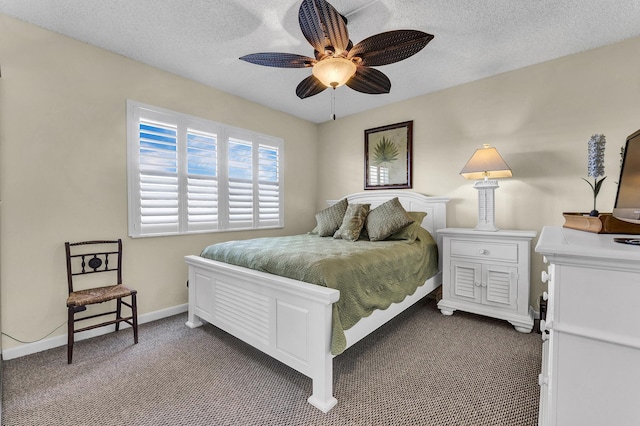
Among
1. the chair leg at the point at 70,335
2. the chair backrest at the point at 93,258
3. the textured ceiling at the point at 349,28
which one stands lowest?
the chair leg at the point at 70,335

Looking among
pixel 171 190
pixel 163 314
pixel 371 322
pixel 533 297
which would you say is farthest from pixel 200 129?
pixel 533 297

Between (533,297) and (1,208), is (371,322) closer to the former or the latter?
(533,297)

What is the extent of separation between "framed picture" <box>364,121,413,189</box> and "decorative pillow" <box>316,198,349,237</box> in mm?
713

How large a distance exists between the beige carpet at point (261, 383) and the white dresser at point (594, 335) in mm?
698

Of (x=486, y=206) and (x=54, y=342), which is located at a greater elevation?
(x=486, y=206)

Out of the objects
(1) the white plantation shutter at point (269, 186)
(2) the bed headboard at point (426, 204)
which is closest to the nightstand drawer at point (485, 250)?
(2) the bed headboard at point (426, 204)

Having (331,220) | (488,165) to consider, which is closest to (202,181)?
(331,220)

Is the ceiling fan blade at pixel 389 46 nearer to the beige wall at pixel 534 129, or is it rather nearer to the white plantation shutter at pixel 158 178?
the beige wall at pixel 534 129

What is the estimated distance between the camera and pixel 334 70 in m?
1.84

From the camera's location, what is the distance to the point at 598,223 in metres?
1.36

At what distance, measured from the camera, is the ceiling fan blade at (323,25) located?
58.5 inches

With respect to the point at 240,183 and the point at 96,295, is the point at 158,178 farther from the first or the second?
the point at 96,295

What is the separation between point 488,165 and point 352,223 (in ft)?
4.77

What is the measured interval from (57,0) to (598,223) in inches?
142
